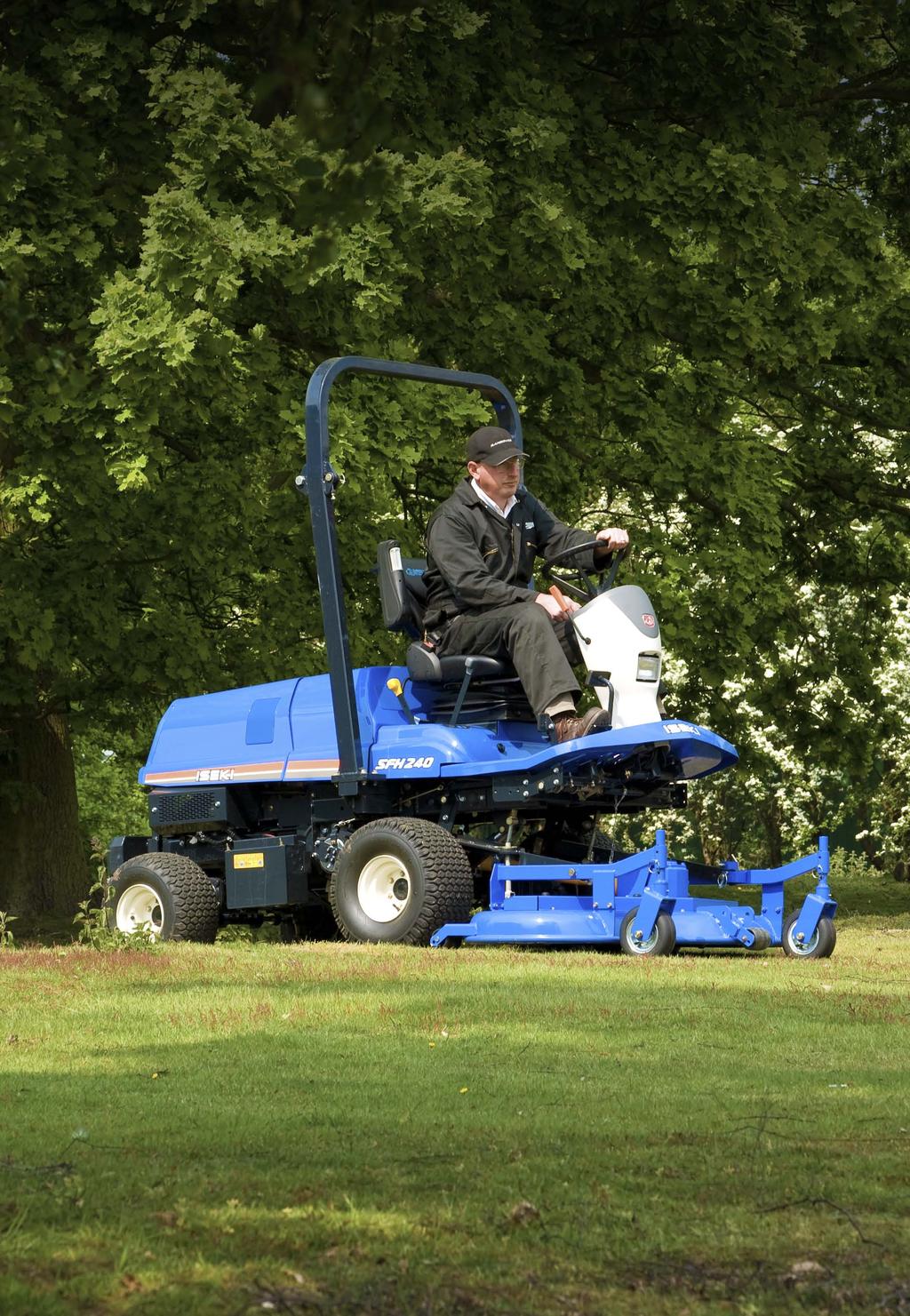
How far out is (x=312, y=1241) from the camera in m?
3.93

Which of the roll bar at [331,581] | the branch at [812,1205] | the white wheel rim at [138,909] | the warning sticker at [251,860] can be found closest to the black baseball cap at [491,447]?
the roll bar at [331,581]

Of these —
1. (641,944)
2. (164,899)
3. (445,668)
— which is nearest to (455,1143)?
(641,944)

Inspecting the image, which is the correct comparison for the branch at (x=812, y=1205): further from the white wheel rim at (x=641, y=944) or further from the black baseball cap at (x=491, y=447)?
the black baseball cap at (x=491, y=447)

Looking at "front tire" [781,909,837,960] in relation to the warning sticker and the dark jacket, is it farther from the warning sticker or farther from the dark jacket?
the warning sticker

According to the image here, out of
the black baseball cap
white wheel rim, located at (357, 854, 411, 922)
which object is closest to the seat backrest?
the black baseball cap

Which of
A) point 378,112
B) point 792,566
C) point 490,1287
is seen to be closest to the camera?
point 490,1287

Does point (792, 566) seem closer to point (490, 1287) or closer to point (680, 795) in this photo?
point (680, 795)

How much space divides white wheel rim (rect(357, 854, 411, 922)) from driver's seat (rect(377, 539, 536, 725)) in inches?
37.3

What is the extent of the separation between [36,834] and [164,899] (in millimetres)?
7713

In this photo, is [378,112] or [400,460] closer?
[378,112]

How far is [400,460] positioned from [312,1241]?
10564mm

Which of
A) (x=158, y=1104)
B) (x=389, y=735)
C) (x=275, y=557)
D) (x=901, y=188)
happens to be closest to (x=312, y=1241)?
(x=158, y=1104)

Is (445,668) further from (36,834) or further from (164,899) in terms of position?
(36,834)

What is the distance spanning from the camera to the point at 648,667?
1080 cm
